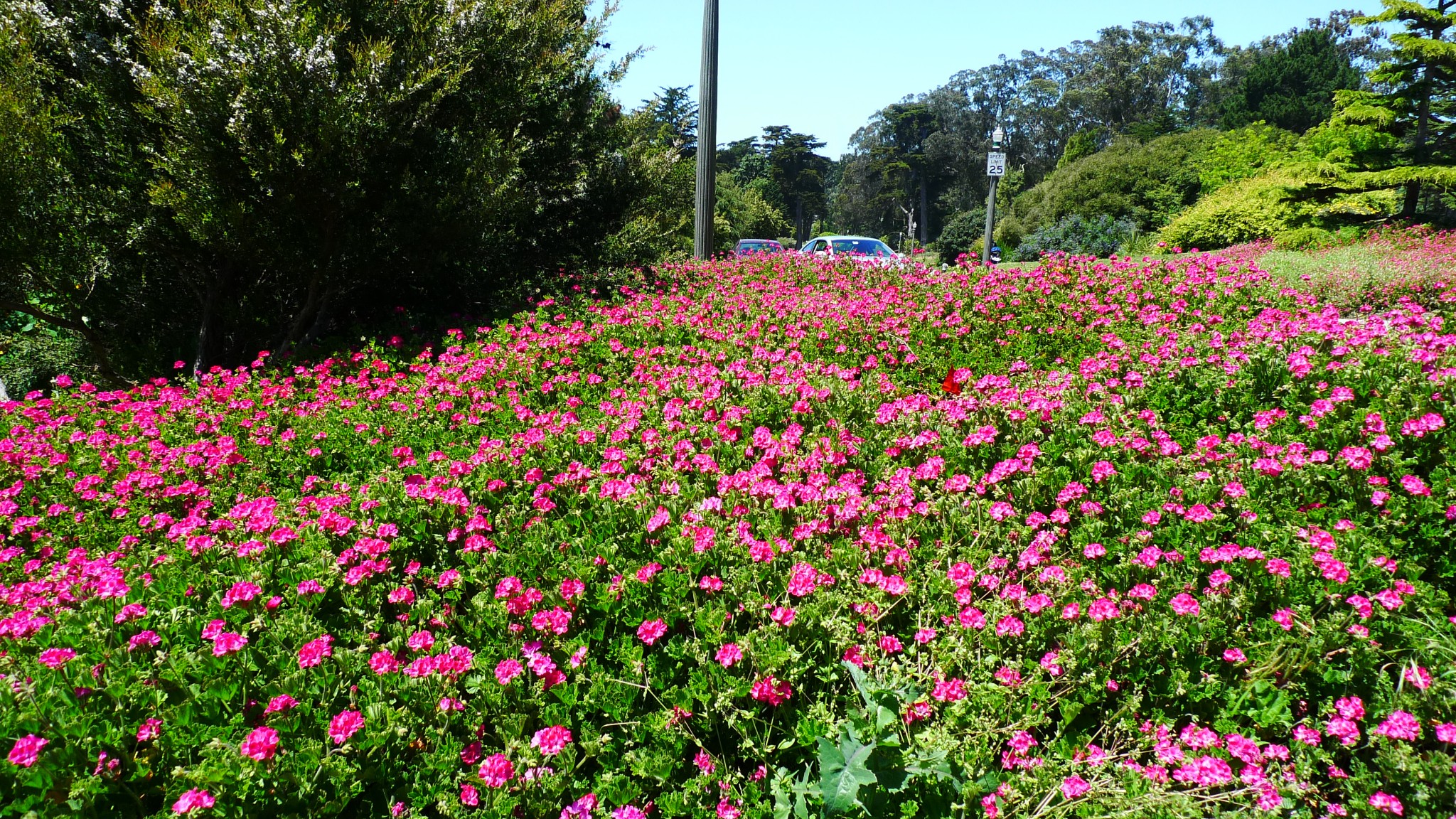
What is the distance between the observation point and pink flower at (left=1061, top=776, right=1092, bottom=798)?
1885 millimetres

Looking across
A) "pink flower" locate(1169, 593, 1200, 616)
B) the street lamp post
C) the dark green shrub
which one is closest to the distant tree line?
the dark green shrub

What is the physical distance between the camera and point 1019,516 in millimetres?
3100

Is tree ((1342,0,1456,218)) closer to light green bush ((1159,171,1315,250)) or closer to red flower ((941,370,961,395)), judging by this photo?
light green bush ((1159,171,1315,250))

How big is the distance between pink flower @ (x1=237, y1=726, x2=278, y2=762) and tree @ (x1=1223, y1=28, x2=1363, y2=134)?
171ft

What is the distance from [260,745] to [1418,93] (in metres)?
25.9

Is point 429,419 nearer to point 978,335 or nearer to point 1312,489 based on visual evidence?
point 978,335

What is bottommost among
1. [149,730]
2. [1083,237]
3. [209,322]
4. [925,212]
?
[149,730]

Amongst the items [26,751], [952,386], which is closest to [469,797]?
[26,751]

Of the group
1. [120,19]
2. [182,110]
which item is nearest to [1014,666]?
[182,110]

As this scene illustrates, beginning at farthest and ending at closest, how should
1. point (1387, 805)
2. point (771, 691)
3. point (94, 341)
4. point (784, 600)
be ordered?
1. point (94, 341)
2. point (784, 600)
3. point (771, 691)
4. point (1387, 805)

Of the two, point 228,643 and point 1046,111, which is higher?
point 1046,111

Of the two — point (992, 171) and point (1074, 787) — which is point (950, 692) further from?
point (992, 171)

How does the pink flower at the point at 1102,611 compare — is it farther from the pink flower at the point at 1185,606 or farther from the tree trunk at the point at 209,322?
the tree trunk at the point at 209,322

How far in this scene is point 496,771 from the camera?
193cm
